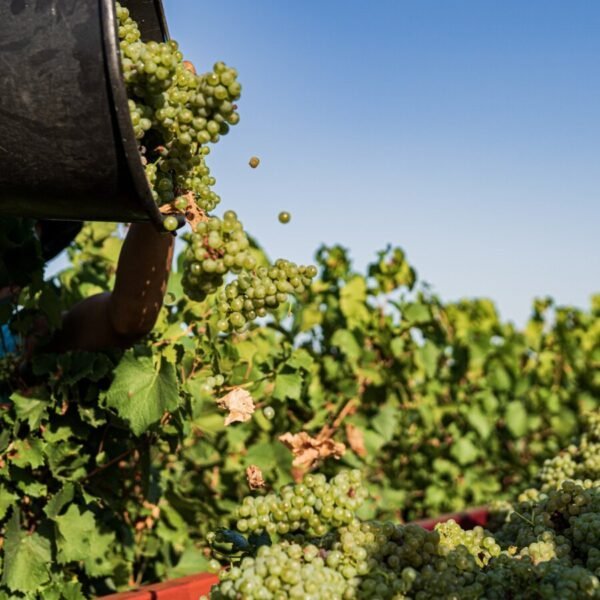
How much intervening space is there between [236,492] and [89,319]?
5.42 feet

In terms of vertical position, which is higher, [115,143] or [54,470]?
[115,143]

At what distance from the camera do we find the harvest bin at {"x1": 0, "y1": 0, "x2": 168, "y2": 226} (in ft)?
4.34

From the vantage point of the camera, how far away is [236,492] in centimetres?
381

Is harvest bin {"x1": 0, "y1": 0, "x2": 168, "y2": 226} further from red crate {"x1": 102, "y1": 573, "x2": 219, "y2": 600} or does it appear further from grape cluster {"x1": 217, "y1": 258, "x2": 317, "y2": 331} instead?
red crate {"x1": 102, "y1": 573, "x2": 219, "y2": 600}

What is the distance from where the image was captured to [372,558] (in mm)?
1454

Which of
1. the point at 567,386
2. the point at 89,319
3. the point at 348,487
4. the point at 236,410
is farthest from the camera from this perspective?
the point at 567,386

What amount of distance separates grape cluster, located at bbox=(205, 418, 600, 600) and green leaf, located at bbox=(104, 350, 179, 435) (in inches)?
22.5

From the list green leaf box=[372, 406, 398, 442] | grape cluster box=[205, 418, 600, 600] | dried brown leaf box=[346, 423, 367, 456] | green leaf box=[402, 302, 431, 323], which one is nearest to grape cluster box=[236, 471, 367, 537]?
grape cluster box=[205, 418, 600, 600]

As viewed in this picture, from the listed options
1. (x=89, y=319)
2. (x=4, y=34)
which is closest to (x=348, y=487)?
(x=4, y=34)

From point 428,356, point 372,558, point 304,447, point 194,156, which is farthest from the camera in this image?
point 428,356

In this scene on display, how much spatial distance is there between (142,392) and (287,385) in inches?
28.2

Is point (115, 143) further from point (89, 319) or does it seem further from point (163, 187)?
A: point (89, 319)

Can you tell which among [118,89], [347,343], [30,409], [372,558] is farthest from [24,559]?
[347,343]

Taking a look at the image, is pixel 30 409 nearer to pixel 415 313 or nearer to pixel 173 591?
pixel 173 591
